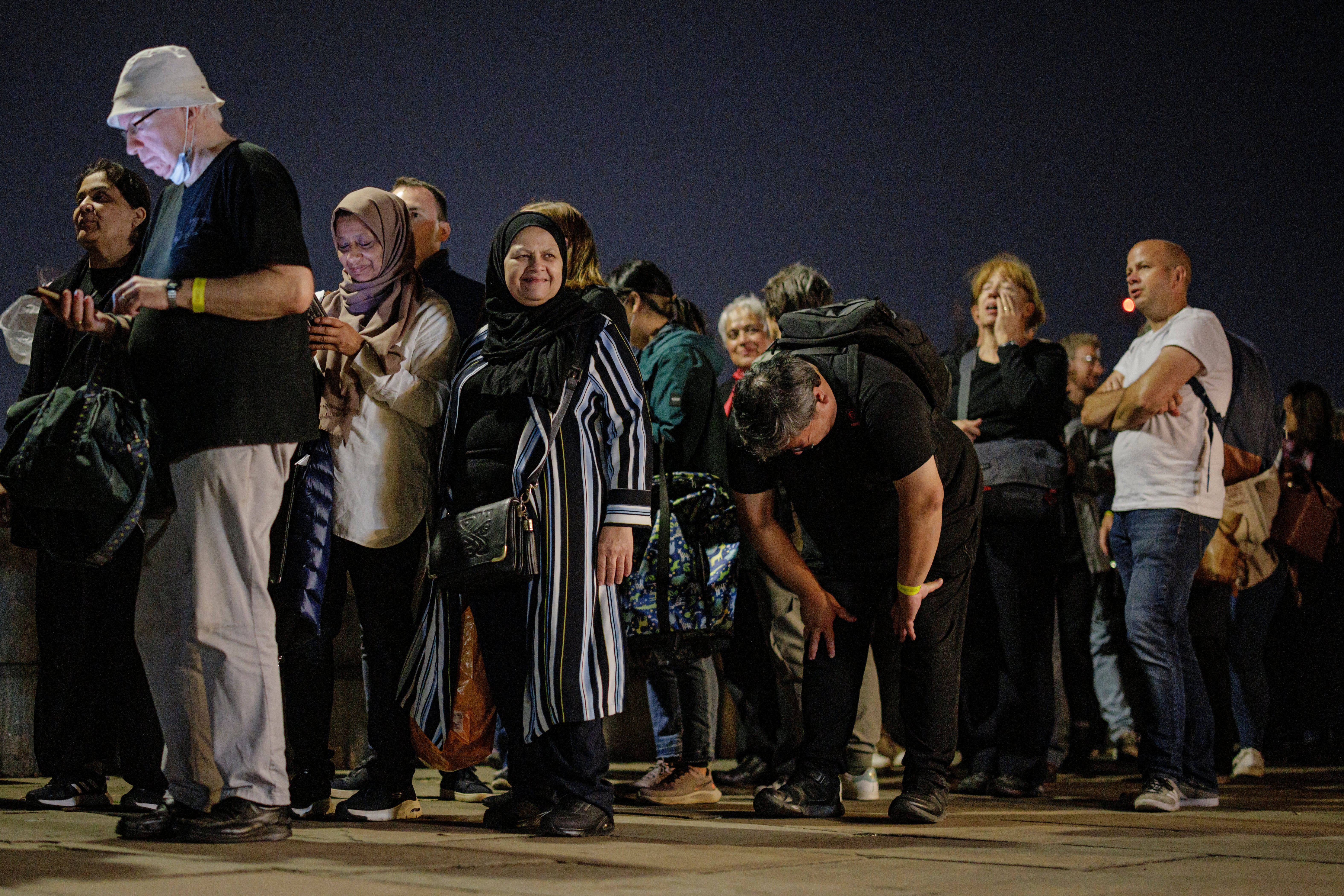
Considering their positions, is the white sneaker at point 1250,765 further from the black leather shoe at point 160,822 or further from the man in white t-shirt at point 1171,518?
the black leather shoe at point 160,822

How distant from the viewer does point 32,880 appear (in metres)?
2.03

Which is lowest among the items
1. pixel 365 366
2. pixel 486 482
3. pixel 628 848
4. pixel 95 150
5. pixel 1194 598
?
pixel 628 848

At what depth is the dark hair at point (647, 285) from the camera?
475 centimetres

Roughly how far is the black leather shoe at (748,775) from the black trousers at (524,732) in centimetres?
155

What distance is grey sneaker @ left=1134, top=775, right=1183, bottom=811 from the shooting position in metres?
3.95

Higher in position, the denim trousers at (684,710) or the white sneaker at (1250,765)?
the denim trousers at (684,710)

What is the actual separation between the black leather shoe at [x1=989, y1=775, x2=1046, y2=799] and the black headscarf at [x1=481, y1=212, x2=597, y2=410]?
2.30m

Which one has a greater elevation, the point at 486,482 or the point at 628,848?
the point at 486,482

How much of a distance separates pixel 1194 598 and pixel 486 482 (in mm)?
3398

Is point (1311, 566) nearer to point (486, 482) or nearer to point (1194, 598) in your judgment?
point (1194, 598)

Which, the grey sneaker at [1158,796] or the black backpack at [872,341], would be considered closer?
the black backpack at [872,341]

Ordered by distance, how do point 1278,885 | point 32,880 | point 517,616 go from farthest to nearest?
point 517,616
point 1278,885
point 32,880

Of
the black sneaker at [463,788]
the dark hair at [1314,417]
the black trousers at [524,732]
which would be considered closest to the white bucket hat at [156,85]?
the black trousers at [524,732]

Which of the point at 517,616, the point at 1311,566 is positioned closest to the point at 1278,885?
the point at 517,616
